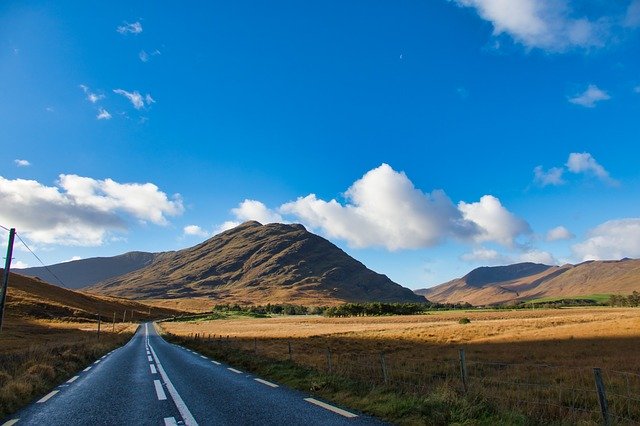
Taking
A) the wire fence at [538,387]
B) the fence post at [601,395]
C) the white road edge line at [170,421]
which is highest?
the fence post at [601,395]

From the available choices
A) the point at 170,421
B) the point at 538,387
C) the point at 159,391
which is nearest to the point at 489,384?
the point at 538,387

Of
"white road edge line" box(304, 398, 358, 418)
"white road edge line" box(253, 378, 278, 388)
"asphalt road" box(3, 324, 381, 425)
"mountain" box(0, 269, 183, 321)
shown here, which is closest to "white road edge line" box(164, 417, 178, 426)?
"asphalt road" box(3, 324, 381, 425)

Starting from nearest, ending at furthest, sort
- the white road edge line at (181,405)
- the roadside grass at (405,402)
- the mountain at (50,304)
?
the roadside grass at (405,402) → the white road edge line at (181,405) → the mountain at (50,304)

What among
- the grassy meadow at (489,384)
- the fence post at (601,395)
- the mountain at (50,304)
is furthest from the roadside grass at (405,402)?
the mountain at (50,304)

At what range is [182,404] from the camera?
11.7 metres

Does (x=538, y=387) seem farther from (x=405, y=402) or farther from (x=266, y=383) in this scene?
(x=266, y=383)

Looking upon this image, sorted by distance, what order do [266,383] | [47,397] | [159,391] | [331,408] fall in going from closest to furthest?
[331,408]
[47,397]
[159,391]
[266,383]

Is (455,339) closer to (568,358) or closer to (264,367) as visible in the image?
(568,358)

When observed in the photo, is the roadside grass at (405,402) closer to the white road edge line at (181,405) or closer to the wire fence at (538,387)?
the wire fence at (538,387)

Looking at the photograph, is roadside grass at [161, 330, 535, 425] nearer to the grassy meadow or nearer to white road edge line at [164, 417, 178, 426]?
the grassy meadow

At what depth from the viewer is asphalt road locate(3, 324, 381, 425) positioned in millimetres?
9812

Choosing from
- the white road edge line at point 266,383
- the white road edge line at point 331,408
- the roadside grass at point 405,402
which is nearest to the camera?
the roadside grass at point 405,402

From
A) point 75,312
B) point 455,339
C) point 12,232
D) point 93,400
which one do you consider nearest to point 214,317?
point 75,312

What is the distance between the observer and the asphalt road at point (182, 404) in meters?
9.81
